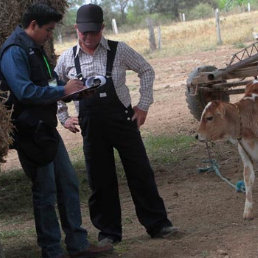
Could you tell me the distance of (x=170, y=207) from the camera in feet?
24.2

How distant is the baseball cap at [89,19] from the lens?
5656 mm

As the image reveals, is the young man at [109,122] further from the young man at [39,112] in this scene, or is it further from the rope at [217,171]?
the rope at [217,171]

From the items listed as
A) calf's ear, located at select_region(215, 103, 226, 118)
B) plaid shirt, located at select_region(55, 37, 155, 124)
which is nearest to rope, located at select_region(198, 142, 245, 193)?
calf's ear, located at select_region(215, 103, 226, 118)

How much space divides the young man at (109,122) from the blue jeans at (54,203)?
1.87 ft

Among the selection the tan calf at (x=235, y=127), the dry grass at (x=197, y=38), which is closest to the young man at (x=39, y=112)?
the tan calf at (x=235, y=127)

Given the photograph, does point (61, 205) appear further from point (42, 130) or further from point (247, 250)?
point (247, 250)

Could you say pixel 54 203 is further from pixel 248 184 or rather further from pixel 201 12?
pixel 201 12

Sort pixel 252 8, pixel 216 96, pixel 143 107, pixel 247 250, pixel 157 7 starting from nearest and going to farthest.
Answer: pixel 247 250 < pixel 143 107 < pixel 216 96 < pixel 252 8 < pixel 157 7

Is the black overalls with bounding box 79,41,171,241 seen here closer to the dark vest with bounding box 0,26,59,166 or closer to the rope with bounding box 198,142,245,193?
the dark vest with bounding box 0,26,59,166

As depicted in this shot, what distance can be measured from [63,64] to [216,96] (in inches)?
141

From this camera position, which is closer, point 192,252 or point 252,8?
point 192,252

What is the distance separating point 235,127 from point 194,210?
97 centimetres

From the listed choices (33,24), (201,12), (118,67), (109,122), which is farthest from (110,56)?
(201,12)

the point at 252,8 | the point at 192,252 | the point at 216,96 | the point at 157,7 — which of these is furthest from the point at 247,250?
the point at 157,7
